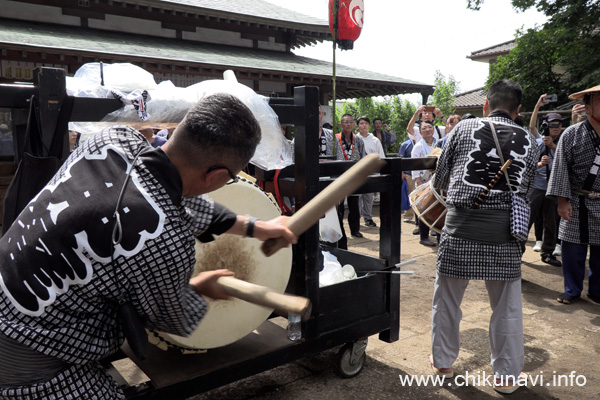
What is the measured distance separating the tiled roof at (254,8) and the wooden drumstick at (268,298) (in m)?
9.65

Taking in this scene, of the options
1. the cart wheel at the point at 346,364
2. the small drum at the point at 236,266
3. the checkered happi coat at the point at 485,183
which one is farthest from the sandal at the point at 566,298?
the small drum at the point at 236,266

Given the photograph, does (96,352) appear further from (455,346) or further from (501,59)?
(501,59)

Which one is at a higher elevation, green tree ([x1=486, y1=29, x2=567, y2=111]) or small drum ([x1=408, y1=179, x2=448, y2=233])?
green tree ([x1=486, y1=29, x2=567, y2=111])

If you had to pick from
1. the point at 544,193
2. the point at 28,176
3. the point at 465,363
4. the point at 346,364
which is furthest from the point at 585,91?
the point at 28,176

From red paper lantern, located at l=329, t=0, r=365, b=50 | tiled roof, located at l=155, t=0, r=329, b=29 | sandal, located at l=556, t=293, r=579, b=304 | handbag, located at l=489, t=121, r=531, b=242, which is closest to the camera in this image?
handbag, located at l=489, t=121, r=531, b=242

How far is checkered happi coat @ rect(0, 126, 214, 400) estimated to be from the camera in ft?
3.98

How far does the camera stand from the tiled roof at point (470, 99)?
29938 mm

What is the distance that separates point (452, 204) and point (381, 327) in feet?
3.02

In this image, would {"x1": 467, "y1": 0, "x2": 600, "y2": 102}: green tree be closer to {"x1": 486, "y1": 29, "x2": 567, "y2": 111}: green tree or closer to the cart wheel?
{"x1": 486, "y1": 29, "x2": 567, "y2": 111}: green tree

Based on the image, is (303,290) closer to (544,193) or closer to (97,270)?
(97,270)

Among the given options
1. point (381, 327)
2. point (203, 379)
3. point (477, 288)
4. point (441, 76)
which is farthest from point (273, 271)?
point (441, 76)

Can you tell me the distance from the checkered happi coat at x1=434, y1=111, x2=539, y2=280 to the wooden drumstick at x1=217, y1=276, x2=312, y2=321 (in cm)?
185

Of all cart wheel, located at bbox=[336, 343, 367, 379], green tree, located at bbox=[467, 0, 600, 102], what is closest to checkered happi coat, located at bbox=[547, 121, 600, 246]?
cart wheel, located at bbox=[336, 343, 367, 379]

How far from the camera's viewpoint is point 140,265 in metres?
1.22
